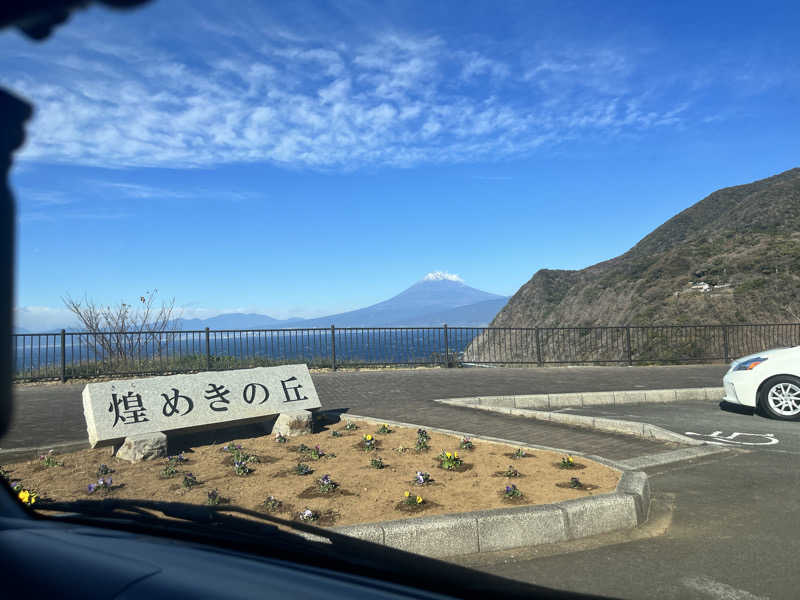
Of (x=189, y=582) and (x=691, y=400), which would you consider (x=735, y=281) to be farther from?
(x=189, y=582)

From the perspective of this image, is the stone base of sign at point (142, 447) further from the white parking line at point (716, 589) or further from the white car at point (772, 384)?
the white car at point (772, 384)

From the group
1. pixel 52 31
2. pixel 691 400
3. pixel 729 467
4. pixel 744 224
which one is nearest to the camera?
pixel 52 31

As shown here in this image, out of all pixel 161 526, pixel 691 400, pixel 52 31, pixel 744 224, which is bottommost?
pixel 691 400

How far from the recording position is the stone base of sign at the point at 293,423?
7.16 m

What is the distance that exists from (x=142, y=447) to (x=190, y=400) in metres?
0.96

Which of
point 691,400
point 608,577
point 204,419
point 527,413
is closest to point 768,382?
point 691,400

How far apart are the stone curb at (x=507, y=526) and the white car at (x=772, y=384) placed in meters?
5.71

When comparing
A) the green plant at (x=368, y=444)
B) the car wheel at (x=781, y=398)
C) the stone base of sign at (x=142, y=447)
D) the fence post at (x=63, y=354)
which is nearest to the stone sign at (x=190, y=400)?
the stone base of sign at (x=142, y=447)

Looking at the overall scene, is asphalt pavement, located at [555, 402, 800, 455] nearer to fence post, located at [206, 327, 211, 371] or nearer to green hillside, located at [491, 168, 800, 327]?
fence post, located at [206, 327, 211, 371]

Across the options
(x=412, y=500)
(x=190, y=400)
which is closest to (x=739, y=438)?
(x=412, y=500)

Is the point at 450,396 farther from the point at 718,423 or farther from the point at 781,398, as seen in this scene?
the point at 781,398

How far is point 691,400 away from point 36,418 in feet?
37.4

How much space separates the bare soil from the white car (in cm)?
486

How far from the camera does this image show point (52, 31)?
1.08 m
